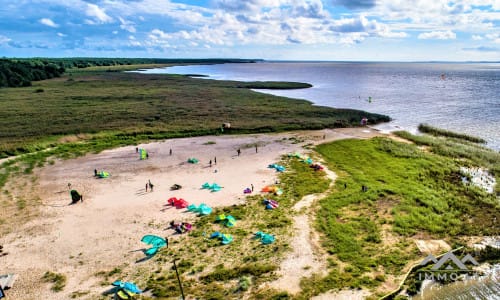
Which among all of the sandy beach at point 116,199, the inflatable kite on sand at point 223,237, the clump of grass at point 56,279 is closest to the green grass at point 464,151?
the sandy beach at point 116,199

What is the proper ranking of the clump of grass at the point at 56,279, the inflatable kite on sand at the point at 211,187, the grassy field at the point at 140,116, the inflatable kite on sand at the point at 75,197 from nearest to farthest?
the clump of grass at the point at 56,279
the inflatable kite on sand at the point at 75,197
the inflatable kite on sand at the point at 211,187
the grassy field at the point at 140,116

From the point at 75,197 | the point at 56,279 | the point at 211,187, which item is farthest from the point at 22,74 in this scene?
the point at 56,279

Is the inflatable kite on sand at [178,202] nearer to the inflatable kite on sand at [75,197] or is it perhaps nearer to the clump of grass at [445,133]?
the inflatable kite on sand at [75,197]

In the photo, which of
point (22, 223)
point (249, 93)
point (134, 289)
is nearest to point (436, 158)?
point (134, 289)

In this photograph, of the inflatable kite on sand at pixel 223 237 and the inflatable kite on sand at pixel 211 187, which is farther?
the inflatable kite on sand at pixel 211 187

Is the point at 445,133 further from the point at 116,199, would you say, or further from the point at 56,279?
the point at 56,279

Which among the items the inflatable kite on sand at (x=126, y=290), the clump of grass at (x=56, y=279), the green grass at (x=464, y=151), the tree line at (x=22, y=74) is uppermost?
the tree line at (x=22, y=74)

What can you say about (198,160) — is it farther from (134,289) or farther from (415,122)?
(415,122)
